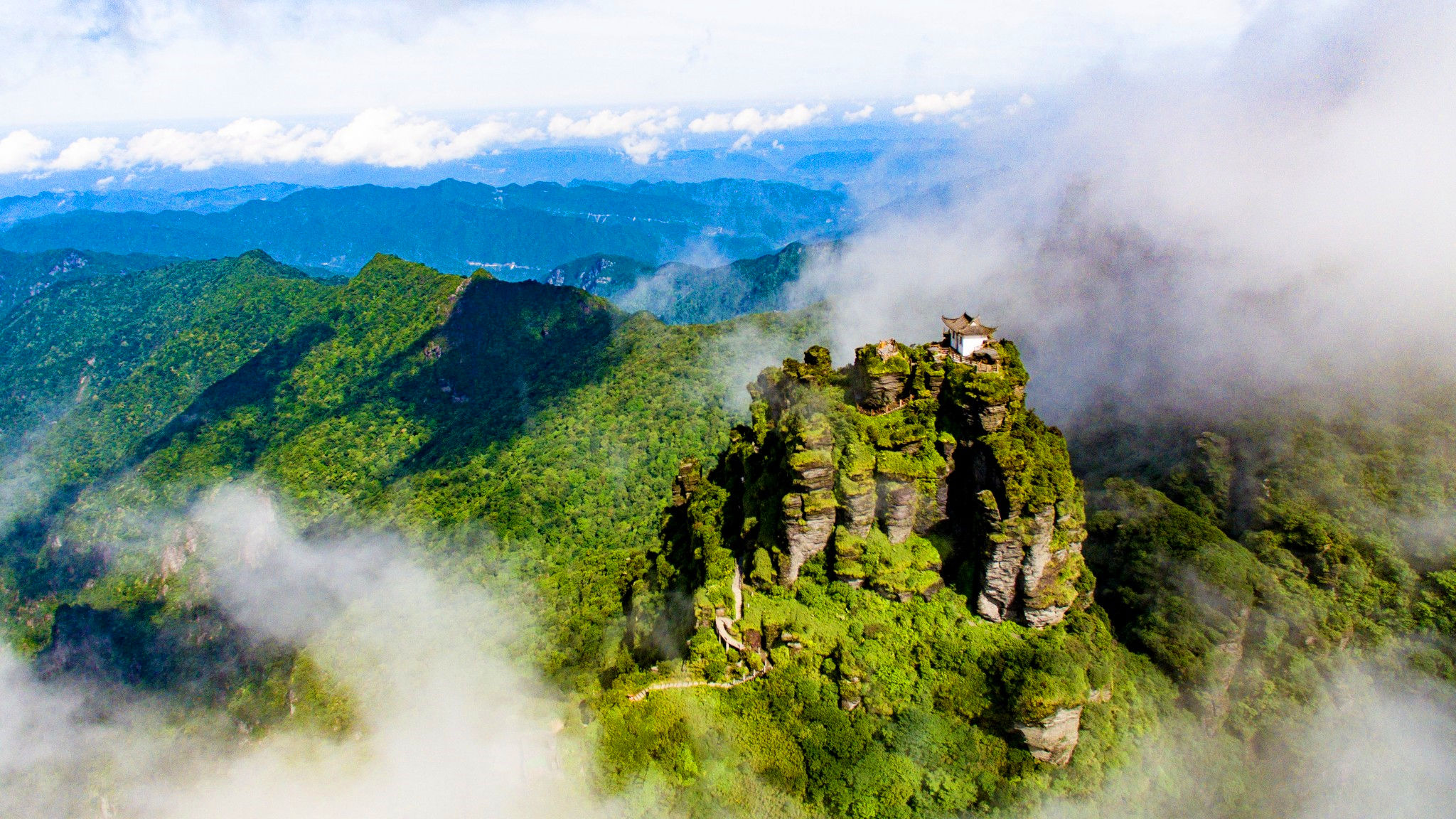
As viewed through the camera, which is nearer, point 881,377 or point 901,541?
point 901,541

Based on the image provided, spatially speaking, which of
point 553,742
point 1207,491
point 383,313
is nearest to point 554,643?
point 553,742

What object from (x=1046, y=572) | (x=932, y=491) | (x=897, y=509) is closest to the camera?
(x=1046, y=572)

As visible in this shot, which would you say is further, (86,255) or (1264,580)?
(86,255)

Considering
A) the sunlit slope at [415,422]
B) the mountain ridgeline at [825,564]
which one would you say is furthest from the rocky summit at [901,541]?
the sunlit slope at [415,422]

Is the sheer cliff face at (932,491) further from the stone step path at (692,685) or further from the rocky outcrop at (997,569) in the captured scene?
the stone step path at (692,685)

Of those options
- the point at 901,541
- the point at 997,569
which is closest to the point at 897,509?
the point at 901,541

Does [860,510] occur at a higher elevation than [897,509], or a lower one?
higher

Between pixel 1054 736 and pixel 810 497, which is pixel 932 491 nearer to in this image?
pixel 810 497

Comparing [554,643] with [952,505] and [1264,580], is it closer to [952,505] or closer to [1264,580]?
[952,505]
